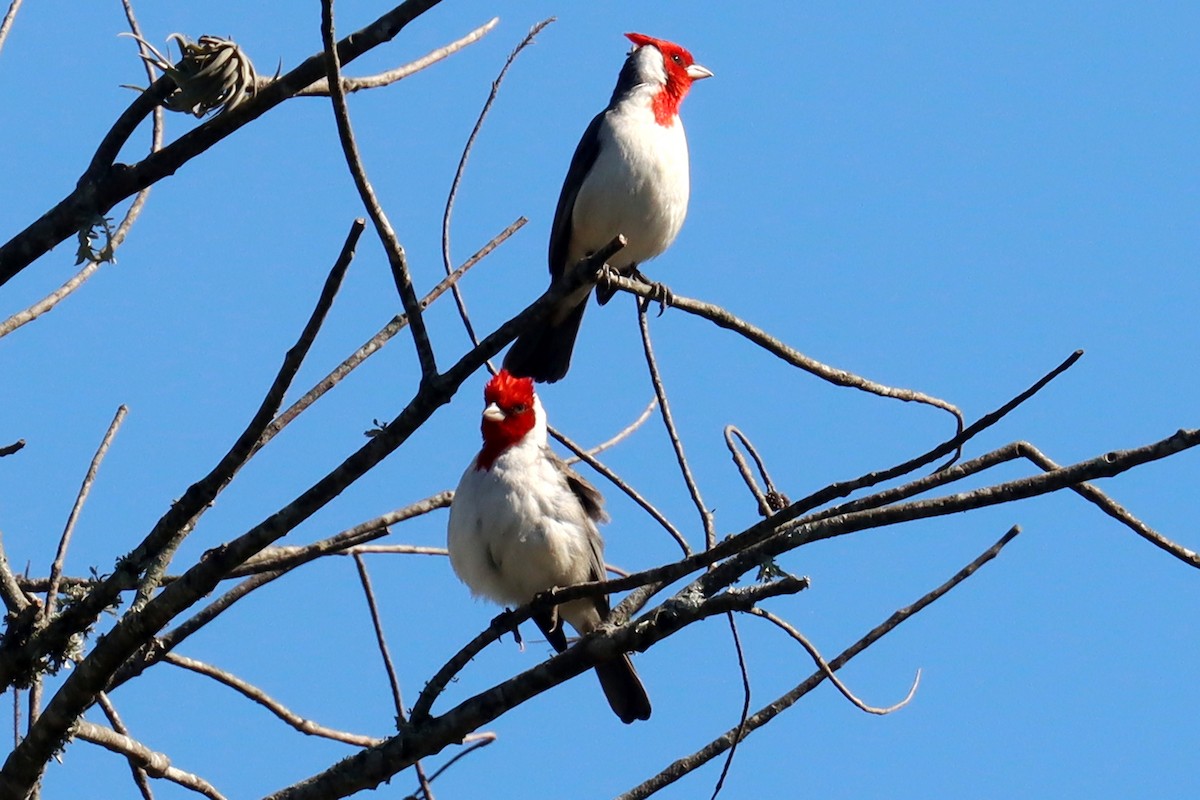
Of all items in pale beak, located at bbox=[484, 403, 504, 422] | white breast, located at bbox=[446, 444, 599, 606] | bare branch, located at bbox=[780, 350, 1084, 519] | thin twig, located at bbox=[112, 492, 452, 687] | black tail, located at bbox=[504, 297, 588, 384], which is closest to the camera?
bare branch, located at bbox=[780, 350, 1084, 519]

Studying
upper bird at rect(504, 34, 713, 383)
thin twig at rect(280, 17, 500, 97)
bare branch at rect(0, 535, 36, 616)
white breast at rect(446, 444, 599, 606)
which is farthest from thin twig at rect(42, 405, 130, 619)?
upper bird at rect(504, 34, 713, 383)

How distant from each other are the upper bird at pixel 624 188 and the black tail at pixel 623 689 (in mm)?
1885

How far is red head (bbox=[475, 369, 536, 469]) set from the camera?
231 inches

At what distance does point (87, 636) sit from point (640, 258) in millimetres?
4115

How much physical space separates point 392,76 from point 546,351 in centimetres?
385

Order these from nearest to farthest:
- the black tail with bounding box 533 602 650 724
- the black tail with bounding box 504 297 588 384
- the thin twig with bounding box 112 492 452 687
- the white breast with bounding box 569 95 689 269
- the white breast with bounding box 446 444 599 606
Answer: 1. the thin twig with bounding box 112 492 452 687
2. the white breast with bounding box 446 444 599 606
3. the black tail with bounding box 533 602 650 724
4. the white breast with bounding box 569 95 689 269
5. the black tail with bounding box 504 297 588 384

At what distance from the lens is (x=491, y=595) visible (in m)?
5.74

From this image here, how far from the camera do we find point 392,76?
369 cm

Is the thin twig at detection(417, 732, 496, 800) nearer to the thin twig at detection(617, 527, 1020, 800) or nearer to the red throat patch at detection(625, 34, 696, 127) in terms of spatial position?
the thin twig at detection(617, 527, 1020, 800)

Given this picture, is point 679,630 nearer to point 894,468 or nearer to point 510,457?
point 894,468

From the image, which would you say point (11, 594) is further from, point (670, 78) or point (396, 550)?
point (670, 78)

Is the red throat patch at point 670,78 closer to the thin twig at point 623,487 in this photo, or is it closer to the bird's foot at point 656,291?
the bird's foot at point 656,291

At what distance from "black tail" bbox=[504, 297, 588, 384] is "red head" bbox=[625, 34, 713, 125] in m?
1.07

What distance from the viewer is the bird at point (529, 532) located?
5.57 meters
